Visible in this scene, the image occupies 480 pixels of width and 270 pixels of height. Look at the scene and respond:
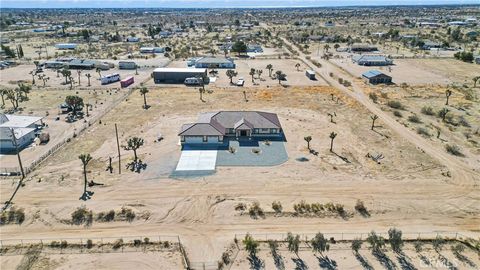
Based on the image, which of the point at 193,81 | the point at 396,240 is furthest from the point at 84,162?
the point at 193,81

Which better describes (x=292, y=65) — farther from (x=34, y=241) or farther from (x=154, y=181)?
(x=34, y=241)

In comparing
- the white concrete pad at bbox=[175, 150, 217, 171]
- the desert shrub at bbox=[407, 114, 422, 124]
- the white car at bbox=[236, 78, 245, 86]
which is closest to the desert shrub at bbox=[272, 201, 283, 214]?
the white concrete pad at bbox=[175, 150, 217, 171]

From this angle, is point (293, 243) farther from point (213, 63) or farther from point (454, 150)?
point (213, 63)

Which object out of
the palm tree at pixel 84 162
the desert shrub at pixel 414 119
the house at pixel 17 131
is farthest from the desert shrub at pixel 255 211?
the desert shrub at pixel 414 119

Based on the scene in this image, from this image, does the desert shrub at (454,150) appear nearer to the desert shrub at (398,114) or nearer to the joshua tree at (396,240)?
the desert shrub at (398,114)

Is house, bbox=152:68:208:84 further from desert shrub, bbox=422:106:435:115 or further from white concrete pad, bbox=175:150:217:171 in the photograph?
desert shrub, bbox=422:106:435:115
